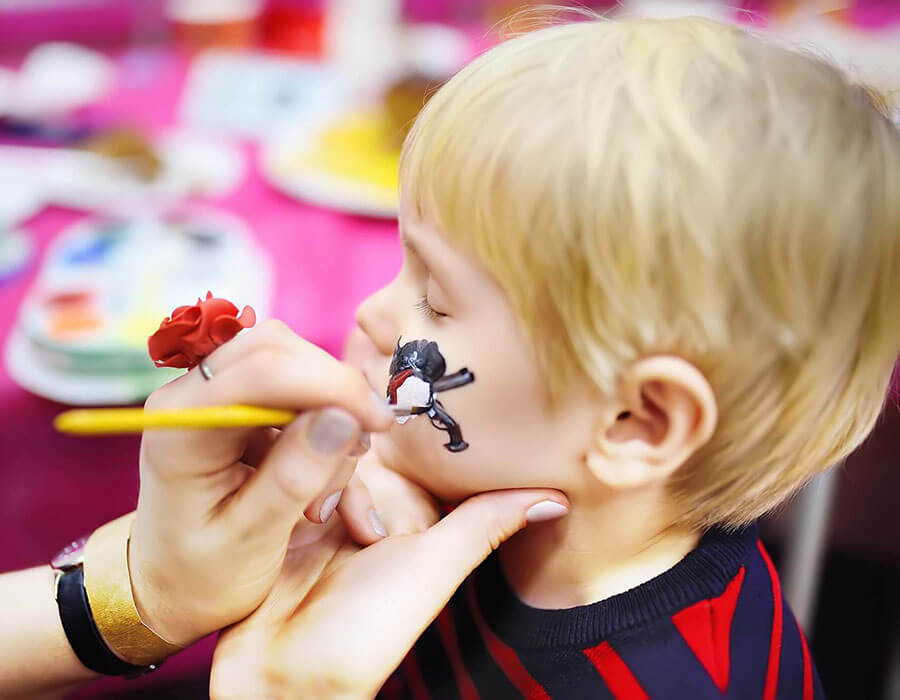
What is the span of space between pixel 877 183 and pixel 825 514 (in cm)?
72

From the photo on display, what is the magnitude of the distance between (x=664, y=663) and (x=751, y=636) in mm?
69

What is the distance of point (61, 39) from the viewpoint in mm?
1676

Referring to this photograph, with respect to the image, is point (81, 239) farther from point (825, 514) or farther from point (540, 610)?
point (825, 514)

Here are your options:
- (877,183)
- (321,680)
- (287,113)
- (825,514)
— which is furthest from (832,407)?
(287,113)

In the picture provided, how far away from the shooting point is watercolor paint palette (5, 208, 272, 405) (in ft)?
2.79

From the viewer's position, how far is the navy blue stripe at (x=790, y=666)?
2.04ft

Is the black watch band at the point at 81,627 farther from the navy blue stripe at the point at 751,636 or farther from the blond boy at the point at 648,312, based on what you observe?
the navy blue stripe at the point at 751,636

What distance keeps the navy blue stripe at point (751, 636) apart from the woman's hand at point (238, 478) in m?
0.27

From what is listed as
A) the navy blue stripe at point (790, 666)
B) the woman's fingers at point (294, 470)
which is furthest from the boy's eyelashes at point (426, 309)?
the navy blue stripe at point (790, 666)

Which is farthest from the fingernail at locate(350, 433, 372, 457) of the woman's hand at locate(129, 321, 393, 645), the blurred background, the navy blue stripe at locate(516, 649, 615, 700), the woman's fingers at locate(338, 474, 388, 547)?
the blurred background

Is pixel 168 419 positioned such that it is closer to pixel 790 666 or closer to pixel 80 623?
pixel 80 623

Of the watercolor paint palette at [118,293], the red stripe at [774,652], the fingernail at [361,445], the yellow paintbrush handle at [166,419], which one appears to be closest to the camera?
the yellow paintbrush handle at [166,419]

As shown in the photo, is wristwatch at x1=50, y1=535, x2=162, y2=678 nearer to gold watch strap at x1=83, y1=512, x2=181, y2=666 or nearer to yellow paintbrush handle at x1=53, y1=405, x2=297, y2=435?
gold watch strap at x1=83, y1=512, x2=181, y2=666

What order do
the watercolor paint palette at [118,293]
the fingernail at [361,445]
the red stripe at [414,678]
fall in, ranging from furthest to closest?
1. the watercolor paint palette at [118,293]
2. the red stripe at [414,678]
3. the fingernail at [361,445]
